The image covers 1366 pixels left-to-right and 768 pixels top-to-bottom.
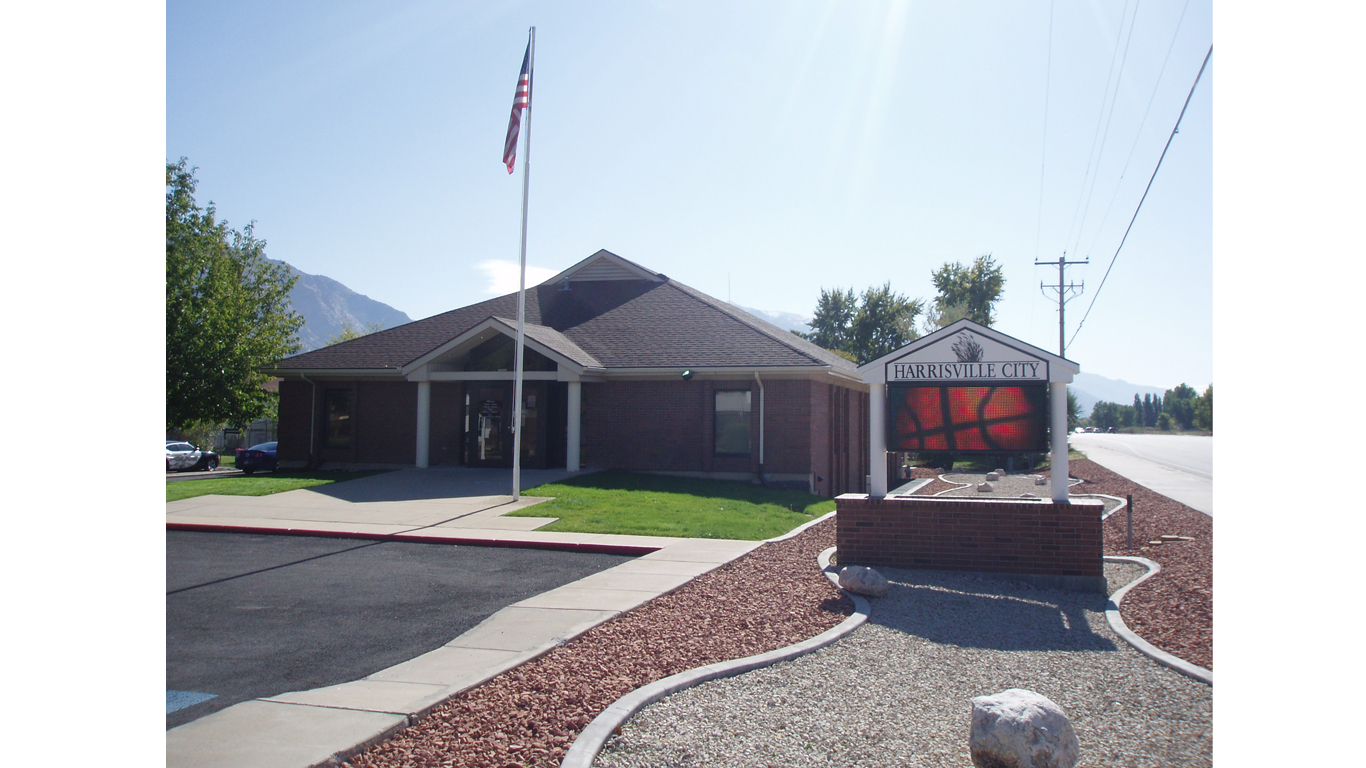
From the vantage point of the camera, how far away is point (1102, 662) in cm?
A: 625

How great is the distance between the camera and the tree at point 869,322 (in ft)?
209

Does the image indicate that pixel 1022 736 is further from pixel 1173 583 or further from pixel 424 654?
pixel 1173 583

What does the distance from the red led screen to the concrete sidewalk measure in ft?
9.03

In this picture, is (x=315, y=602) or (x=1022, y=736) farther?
(x=315, y=602)

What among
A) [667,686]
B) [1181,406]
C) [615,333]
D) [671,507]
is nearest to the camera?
[667,686]

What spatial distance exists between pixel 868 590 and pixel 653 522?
5.59 m

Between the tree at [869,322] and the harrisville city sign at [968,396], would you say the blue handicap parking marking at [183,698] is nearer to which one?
the harrisville city sign at [968,396]

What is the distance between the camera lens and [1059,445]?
9.45 m

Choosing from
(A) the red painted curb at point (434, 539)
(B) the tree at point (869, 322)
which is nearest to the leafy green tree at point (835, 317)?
(B) the tree at point (869, 322)

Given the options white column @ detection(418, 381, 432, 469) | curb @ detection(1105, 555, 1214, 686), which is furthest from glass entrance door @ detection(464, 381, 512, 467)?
curb @ detection(1105, 555, 1214, 686)

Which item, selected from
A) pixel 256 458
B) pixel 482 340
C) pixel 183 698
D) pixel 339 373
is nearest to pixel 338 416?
pixel 339 373

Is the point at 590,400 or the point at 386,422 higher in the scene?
the point at 590,400

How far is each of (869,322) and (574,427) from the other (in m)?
47.6
